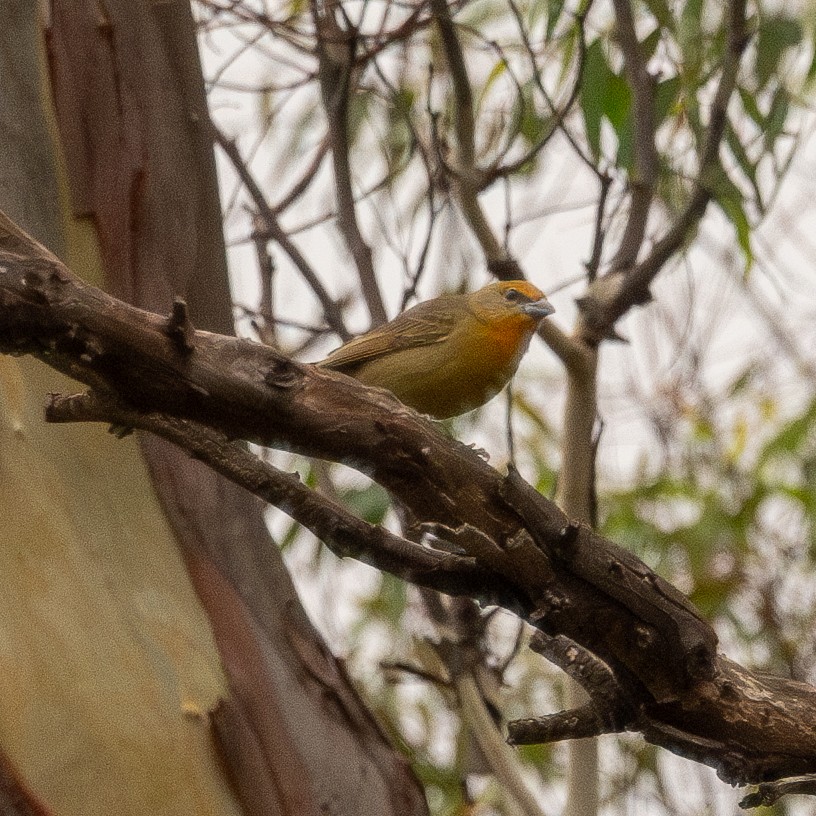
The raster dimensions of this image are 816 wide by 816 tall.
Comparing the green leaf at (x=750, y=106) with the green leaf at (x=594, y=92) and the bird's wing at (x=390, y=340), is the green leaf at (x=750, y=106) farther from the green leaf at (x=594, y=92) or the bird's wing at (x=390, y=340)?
the bird's wing at (x=390, y=340)

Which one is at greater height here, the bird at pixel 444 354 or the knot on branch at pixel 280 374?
the bird at pixel 444 354

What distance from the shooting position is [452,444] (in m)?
2.62

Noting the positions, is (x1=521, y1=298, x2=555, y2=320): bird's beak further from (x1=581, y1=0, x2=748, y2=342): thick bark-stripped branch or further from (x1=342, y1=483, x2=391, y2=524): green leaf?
(x1=342, y1=483, x2=391, y2=524): green leaf

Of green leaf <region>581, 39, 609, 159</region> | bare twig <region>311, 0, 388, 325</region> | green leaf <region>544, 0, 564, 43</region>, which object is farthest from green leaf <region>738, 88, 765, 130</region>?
bare twig <region>311, 0, 388, 325</region>

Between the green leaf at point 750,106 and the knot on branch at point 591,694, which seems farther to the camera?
the green leaf at point 750,106

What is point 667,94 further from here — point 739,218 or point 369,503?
point 369,503

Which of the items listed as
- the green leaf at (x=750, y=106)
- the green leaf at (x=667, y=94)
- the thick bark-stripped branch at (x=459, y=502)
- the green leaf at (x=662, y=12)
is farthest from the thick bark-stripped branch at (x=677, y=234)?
the thick bark-stripped branch at (x=459, y=502)

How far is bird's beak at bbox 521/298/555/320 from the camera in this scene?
15.0ft

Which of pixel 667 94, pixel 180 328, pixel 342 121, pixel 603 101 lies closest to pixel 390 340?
pixel 342 121

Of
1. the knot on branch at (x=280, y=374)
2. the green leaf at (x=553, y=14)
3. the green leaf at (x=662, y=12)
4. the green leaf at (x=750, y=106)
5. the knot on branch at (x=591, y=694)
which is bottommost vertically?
the knot on branch at (x=591, y=694)

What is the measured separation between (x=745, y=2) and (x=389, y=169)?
163cm

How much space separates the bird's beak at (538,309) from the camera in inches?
179

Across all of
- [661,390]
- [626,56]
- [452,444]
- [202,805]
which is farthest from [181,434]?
[661,390]

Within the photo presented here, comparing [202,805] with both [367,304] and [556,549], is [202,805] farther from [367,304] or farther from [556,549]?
[367,304]
